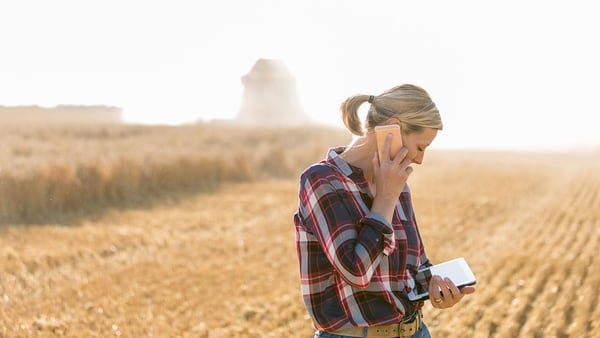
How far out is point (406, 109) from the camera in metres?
2.10

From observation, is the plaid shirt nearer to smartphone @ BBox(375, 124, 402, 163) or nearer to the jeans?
the jeans

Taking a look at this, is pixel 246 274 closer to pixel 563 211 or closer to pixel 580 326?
pixel 580 326

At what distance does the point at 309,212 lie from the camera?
2076 mm

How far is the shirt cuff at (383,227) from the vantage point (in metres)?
1.99

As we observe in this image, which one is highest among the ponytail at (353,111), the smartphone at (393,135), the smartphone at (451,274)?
the ponytail at (353,111)

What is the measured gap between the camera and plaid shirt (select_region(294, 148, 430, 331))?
1.99m

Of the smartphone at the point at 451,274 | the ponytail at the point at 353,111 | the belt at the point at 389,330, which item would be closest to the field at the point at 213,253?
the smartphone at the point at 451,274

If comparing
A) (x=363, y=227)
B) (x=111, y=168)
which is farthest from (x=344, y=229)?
(x=111, y=168)

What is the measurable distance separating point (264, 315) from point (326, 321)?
416cm

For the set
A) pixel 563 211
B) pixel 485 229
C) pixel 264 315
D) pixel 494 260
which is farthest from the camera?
pixel 563 211

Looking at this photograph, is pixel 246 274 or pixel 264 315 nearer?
pixel 264 315

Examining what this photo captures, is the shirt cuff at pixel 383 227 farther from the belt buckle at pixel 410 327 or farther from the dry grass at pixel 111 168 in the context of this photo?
the dry grass at pixel 111 168

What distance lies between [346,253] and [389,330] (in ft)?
1.26

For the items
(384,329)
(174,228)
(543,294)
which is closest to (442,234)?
(543,294)
